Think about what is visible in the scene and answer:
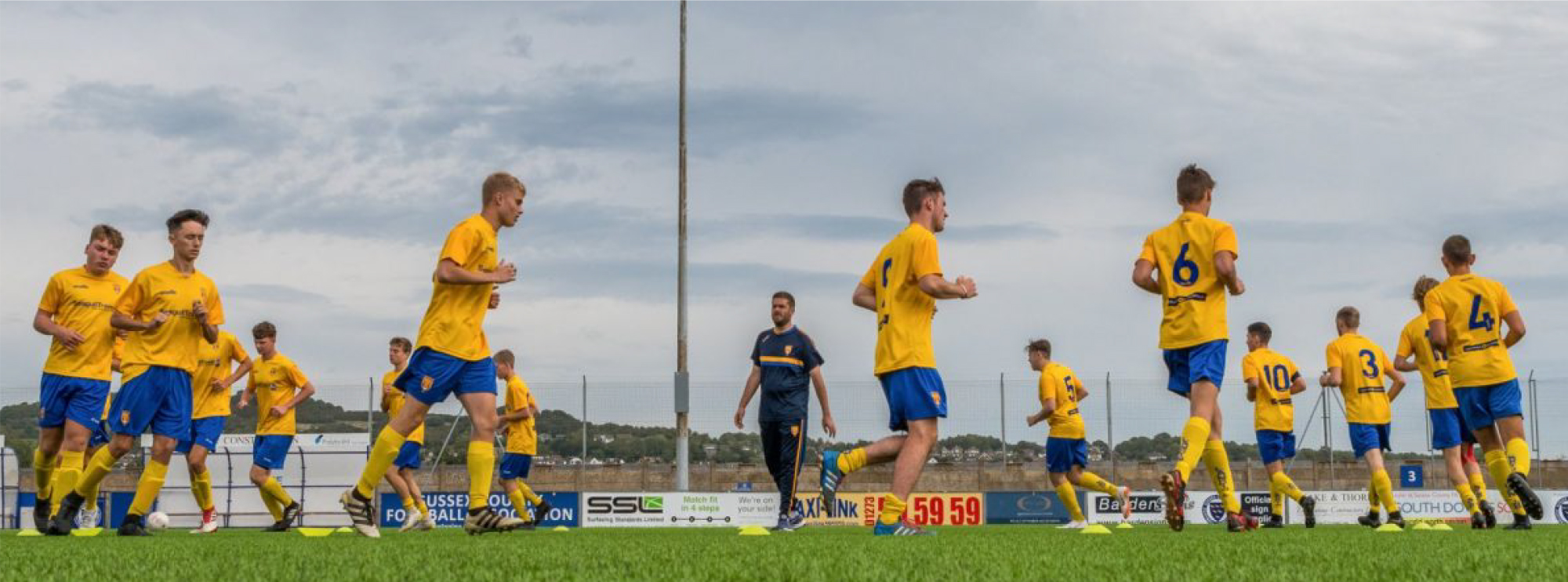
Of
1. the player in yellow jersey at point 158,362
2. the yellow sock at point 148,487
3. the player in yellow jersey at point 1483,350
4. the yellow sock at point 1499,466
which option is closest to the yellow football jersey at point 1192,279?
the player in yellow jersey at point 1483,350

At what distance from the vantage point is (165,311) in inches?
334

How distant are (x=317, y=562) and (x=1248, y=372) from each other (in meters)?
9.46

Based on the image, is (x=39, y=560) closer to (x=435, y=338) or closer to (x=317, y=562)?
(x=317, y=562)

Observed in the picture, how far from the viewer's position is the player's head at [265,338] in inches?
492

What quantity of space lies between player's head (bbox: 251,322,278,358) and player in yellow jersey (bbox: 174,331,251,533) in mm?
796

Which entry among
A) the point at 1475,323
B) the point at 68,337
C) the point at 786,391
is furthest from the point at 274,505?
the point at 1475,323

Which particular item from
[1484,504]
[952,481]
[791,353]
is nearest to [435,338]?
[791,353]

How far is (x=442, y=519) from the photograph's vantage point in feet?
67.7

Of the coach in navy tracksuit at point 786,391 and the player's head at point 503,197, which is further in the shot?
the coach in navy tracksuit at point 786,391

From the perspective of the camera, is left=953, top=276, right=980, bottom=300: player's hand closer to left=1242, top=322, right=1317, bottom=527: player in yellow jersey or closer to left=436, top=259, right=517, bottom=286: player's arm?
left=436, top=259, right=517, bottom=286: player's arm

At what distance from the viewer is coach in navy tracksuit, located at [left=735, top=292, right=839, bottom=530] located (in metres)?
10.7

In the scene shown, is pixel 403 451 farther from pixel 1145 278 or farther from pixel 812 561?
pixel 812 561

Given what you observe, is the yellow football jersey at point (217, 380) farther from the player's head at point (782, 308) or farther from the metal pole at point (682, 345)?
the metal pole at point (682, 345)

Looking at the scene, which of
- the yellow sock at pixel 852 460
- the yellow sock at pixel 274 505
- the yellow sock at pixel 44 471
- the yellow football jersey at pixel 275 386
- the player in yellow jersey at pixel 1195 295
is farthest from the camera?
the yellow football jersey at pixel 275 386
